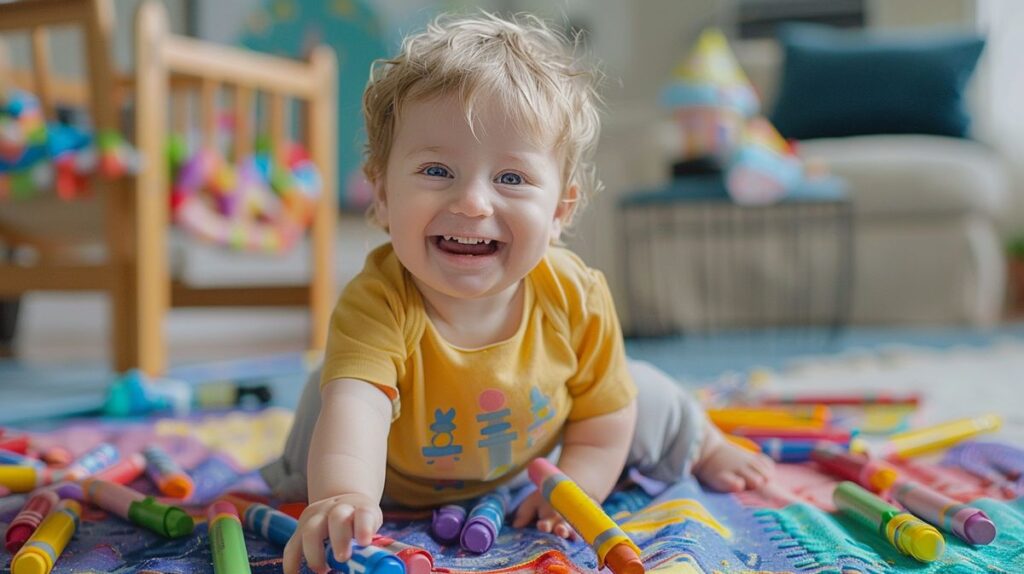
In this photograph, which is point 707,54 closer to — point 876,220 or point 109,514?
point 876,220

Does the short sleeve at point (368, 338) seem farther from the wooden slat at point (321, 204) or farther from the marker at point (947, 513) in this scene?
the wooden slat at point (321, 204)

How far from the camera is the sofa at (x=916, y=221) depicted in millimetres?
2674

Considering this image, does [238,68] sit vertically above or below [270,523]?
above

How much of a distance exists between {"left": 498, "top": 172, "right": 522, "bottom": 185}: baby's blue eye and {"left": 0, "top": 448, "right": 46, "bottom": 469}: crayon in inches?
22.6

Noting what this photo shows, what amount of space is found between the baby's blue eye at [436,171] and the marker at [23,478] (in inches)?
20.3

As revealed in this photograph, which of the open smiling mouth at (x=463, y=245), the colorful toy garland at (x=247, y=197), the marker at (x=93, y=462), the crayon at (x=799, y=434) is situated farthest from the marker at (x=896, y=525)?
the colorful toy garland at (x=247, y=197)

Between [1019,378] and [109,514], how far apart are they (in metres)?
1.51

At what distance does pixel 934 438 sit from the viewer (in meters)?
1.13

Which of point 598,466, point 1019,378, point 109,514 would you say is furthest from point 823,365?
point 109,514

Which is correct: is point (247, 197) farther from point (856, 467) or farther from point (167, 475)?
point (856, 467)

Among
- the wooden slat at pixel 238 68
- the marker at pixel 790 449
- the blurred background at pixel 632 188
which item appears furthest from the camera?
the wooden slat at pixel 238 68

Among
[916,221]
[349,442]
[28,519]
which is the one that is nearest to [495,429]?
[349,442]

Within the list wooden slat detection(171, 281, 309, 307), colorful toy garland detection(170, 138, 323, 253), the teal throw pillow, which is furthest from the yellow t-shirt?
the teal throw pillow

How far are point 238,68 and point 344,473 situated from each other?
68.2 inches
